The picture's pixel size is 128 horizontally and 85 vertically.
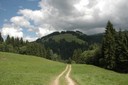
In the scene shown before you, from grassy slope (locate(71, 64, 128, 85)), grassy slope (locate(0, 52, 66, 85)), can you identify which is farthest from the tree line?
grassy slope (locate(71, 64, 128, 85))

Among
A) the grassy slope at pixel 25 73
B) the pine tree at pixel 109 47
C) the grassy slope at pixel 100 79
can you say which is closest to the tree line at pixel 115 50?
the pine tree at pixel 109 47

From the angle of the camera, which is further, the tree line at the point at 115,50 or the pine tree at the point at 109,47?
the pine tree at the point at 109,47

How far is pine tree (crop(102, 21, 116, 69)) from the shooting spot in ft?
286

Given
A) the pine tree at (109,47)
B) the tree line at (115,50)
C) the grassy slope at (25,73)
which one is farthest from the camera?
the pine tree at (109,47)

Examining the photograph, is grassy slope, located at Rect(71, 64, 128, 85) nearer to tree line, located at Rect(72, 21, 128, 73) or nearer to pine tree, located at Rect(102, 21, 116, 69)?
tree line, located at Rect(72, 21, 128, 73)

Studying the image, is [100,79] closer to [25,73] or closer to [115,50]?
[25,73]

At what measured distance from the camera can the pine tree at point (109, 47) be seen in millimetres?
87238

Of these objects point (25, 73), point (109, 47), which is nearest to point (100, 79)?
point (25, 73)

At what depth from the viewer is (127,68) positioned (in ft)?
272

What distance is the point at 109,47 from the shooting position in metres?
90.9

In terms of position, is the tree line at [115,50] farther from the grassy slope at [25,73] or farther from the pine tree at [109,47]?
the grassy slope at [25,73]

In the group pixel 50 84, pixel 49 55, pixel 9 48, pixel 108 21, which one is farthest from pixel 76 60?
pixel 50 84

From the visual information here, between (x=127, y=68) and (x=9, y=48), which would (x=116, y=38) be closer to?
(x=127, y=68)

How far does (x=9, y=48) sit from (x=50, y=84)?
146208 millimetres
